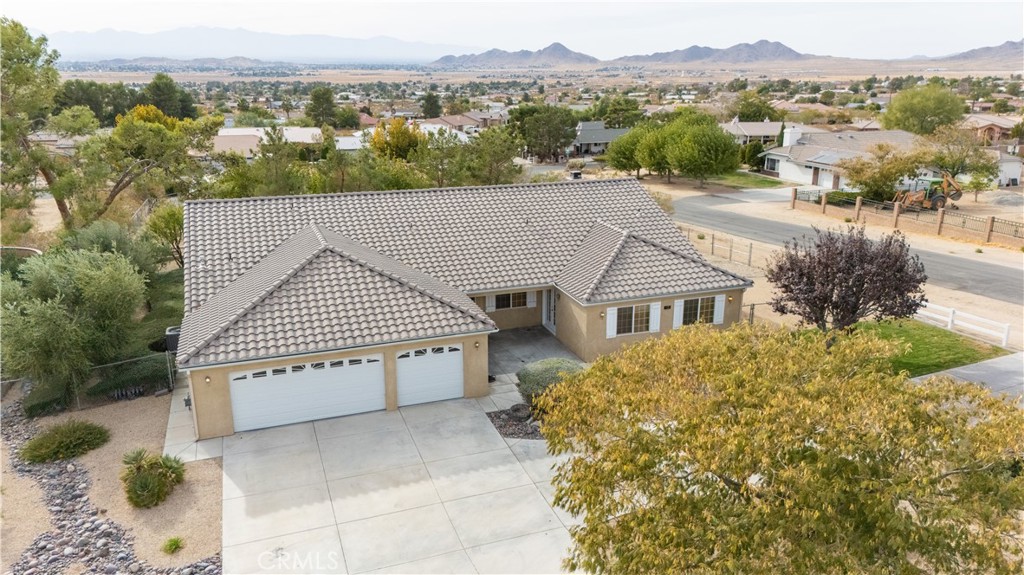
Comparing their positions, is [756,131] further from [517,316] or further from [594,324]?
[594,324]

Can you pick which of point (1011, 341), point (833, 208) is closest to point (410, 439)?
point (1011, 341)

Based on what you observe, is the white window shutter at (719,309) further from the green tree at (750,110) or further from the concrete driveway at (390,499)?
the green tree at (750,110)

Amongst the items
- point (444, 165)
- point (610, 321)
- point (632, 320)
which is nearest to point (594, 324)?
point (610, 321)

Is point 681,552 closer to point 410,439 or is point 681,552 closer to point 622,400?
point 622,400

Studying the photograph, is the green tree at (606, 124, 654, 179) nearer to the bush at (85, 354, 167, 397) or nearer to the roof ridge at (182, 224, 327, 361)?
the roof ridge at (182, 224, 327, 361)

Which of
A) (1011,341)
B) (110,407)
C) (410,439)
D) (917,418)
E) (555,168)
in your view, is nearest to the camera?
(917,418)

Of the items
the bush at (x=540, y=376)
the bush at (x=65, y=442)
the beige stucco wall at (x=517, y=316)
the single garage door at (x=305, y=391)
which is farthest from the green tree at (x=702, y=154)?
the bush at (x=65, y=442)

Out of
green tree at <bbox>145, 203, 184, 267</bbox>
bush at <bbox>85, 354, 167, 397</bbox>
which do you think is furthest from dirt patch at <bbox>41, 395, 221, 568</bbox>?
green tree at <bbox>145, 203, 184, 267</bbox>
